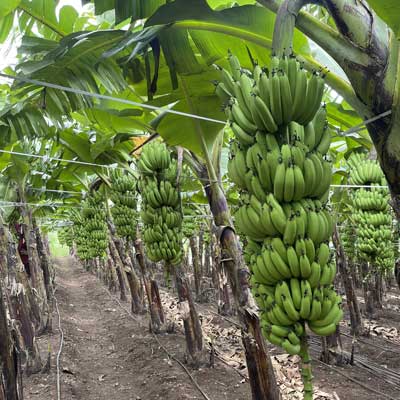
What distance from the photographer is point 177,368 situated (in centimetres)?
543

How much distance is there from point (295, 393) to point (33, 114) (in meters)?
3.75

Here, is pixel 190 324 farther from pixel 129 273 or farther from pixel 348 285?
pixel 129 273

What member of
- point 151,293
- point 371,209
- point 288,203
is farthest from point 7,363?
point 151,293

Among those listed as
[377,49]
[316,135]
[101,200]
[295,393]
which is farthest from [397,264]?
[101,200]

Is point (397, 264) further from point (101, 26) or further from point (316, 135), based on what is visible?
point (101, 26)

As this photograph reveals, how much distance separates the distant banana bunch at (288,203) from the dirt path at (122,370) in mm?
3451

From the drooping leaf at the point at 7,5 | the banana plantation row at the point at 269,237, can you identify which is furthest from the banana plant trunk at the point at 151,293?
the drooping leaf at the point at 7,5

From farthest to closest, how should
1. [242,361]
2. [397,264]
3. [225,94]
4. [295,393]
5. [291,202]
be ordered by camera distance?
[242,361] < [295,393] < [397,264] < [225,94] < [291,202]

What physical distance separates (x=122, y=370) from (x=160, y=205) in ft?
10.9

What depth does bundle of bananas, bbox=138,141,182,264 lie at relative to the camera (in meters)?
3.71

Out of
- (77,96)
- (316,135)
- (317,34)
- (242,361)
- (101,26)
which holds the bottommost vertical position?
(242,361)

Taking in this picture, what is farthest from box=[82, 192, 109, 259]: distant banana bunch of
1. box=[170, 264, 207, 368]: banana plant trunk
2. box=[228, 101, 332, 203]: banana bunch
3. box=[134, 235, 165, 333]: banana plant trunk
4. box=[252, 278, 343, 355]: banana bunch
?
box=[252, 278, 343, 355]: banana bunch

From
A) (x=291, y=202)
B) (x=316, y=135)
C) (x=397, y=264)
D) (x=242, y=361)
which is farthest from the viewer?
(x=242, y=361)

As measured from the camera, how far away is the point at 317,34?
167 centimetres
